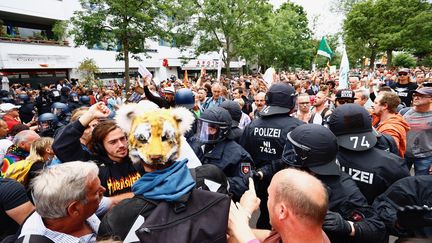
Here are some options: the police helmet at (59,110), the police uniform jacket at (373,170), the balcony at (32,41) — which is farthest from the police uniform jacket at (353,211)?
the balcony at (32,41)

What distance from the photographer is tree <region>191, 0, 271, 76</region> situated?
63.8 feet

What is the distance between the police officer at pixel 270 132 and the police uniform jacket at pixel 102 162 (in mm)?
1527

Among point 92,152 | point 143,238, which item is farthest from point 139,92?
point 143,238

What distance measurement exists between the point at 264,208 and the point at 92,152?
214cm

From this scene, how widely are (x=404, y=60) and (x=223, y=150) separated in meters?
59.2

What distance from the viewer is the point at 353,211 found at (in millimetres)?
2068

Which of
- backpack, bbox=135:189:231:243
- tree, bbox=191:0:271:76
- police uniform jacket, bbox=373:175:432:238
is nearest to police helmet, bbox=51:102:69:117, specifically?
backpack, bbox=135:189:231:243

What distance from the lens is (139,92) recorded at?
19.5ft

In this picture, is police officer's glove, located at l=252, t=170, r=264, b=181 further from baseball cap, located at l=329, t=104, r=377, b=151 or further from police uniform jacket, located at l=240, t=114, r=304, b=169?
baseball cap, located at l=329, t=104, r=377, b=151

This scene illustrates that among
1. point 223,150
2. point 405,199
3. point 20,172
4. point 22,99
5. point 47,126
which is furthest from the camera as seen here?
point 22,99

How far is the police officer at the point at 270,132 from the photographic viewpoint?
11.6 feet

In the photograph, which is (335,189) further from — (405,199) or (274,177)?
(274,177)

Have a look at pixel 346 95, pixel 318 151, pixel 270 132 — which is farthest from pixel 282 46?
pixel 318 151

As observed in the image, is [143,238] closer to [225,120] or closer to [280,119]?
[225,120]
